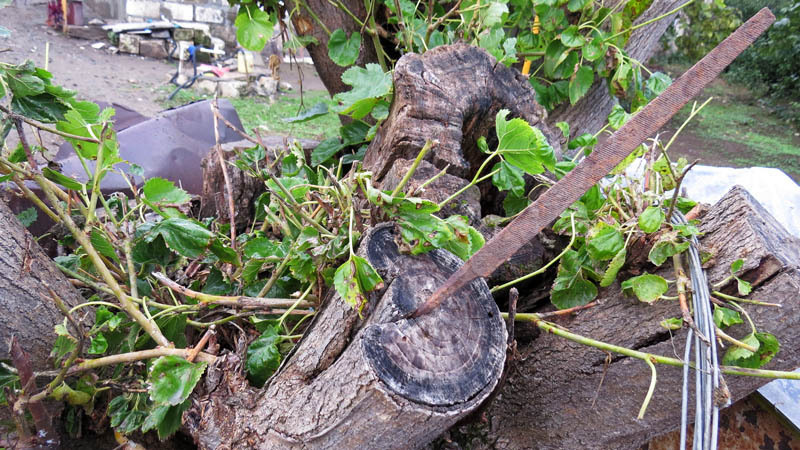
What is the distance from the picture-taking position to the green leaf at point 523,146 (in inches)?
44.7

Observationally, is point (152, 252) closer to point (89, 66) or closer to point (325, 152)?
point (325, 152)

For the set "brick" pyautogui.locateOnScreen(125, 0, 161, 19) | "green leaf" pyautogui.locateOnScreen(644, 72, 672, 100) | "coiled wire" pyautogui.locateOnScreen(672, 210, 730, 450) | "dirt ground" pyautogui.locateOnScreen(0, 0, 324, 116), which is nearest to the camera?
"coiled wire" pyautogui.locateOnScreen(672, 210, 730, 450)

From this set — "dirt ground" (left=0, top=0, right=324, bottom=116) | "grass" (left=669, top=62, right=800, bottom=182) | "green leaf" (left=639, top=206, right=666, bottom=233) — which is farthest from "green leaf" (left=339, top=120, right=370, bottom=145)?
"grass" (left=669, top=62, right=800, bottom=182)

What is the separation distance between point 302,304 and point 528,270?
0.59m

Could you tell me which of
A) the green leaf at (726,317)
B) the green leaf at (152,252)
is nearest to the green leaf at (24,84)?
the green leaf at (152,252)

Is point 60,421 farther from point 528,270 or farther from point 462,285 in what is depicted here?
point 528,270

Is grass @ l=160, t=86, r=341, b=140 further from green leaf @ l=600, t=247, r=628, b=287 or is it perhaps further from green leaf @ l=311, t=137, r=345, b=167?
green leaf @ l=600, t=247, r=628, b=287

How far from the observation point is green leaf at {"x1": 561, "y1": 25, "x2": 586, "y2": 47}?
69.0 inches

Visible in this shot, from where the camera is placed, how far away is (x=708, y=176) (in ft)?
7.09

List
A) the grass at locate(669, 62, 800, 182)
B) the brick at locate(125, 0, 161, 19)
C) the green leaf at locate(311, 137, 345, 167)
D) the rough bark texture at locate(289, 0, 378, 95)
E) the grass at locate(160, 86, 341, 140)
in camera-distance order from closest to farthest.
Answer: the green leaf at locate(311, 137, 345, 167)
the rough bark texture at locate(289, 0, 378, 95)
the grass at locate(160, 86, 341, 140)
the grass at locate(669, 62, 800, 182)
the brick at locate(125, 0, 161, 19)

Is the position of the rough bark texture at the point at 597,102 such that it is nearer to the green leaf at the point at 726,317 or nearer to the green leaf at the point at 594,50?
the green leaf at the point at 594,50

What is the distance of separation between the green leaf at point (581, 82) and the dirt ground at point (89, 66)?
5.97 m

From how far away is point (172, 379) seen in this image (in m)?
1.03

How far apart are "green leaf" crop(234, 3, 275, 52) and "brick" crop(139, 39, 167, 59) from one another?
882cm
